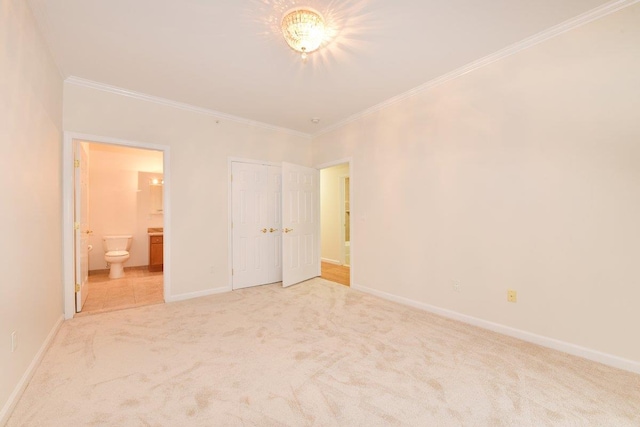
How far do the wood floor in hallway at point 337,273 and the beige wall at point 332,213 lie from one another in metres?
0.34

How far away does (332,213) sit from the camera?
21.6 feet

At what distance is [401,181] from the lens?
11.5 ft

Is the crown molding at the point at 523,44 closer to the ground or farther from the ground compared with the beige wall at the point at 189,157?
farther from the ground

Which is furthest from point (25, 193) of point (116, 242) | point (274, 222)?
point (116, 242)

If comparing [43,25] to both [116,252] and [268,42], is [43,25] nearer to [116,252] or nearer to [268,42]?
[268,42]

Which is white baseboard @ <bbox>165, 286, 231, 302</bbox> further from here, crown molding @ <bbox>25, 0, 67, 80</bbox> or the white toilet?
crown molding @ <bbox>25, 0, 67, 80</bbox>

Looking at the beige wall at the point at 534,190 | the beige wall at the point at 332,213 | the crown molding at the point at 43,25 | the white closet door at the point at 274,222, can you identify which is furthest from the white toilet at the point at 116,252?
the beige wall at the point at 534,190

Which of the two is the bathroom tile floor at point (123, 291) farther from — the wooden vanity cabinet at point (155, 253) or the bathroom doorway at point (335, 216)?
the bathroom doorway at point (335, 216)

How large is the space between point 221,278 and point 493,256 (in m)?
3.48

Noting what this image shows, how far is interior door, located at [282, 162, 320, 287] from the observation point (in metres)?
4.29

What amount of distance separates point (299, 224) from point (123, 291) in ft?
9.22

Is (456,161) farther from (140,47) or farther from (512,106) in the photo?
(140,47)


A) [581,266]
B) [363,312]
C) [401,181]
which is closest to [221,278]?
[363,312]

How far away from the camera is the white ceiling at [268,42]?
2.02m
